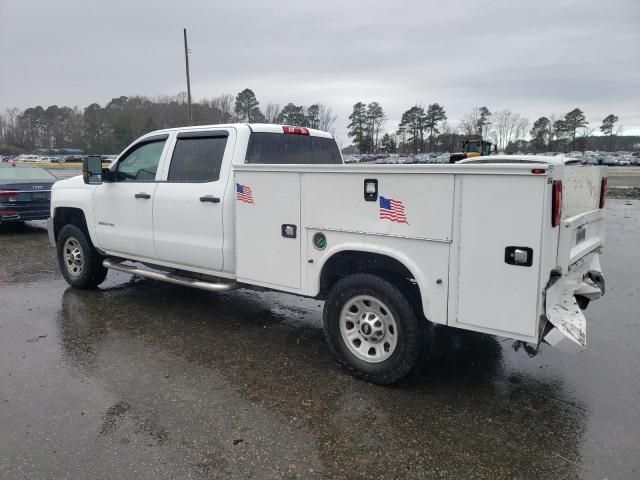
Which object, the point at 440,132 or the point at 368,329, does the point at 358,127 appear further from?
the point at 368,329

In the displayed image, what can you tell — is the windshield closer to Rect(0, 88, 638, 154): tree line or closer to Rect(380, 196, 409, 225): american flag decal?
Rect(380, 196, 409, 225): american flag decal

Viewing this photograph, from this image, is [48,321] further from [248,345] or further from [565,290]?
[565,290]

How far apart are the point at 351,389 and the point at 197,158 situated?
9.42 feet

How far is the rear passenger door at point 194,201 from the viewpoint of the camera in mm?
5004

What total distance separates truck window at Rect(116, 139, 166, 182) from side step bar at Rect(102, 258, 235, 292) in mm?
1050

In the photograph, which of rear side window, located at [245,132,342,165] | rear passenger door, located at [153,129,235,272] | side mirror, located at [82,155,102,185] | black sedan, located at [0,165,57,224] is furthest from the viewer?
black sedan, located at [0,165,57,224]

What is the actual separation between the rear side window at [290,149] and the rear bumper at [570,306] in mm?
2927

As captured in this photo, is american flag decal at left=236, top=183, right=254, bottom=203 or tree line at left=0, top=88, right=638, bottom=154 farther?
tree line at left=0, top=88, right=638, bottom=154

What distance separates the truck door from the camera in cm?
573

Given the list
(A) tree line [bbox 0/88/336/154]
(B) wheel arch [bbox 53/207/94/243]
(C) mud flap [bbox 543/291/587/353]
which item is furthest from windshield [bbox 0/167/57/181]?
(A) tree line [bbox 0/88/336/154]

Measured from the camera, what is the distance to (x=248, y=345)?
496 cm

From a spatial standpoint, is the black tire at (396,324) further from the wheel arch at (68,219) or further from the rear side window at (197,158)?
the wheel arch at (68,219)

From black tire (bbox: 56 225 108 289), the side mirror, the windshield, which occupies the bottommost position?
black tire (bbox: 56 225 108 289)

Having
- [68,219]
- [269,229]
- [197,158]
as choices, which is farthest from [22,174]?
[269,229]
